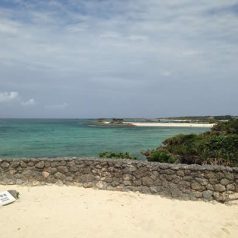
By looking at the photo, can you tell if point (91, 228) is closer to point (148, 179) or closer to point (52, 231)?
point (52, 231)

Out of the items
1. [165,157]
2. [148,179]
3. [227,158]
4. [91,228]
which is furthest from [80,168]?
[227,158]

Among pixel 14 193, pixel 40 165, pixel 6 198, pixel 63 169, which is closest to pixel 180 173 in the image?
pixel 63 169

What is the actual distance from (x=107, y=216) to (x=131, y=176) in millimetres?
1791

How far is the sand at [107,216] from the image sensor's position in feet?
22.1

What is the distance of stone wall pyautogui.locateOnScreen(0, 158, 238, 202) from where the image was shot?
28.5 ft

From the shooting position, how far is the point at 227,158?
45.4 ft

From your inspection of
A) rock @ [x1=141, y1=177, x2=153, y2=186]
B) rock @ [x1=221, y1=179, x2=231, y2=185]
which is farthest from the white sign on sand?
rock @ [x1=221, y1=179, x2=231, y2=185]

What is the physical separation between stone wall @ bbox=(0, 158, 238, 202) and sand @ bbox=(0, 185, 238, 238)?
0.27 m

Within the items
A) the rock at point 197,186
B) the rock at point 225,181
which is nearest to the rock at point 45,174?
the rock at point 197,186

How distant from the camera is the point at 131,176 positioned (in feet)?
30.0

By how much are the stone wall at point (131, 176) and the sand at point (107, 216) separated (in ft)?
0.89

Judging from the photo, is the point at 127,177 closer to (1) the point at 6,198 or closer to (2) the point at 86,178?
(2) the point at 86,178

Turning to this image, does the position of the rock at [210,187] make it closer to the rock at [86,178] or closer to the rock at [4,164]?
the rock at [86,178]

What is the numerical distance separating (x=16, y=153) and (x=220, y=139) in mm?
17503
